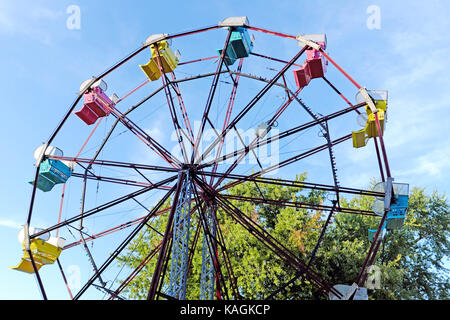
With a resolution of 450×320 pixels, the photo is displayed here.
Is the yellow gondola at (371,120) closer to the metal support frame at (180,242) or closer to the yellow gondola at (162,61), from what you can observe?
A: the metal support frame at (180,242)

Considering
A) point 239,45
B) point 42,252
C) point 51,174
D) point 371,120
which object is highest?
point 239,45

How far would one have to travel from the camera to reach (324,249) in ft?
77.7

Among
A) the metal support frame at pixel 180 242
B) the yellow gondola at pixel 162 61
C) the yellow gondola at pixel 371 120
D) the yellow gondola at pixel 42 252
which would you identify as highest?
the yellow gondola at pixel 162 61

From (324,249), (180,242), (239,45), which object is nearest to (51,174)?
(180,242)

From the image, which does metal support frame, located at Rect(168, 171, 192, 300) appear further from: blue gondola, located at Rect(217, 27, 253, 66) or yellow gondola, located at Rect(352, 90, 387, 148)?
yellow gondola, located at Rect(352, 90, 387, 148)

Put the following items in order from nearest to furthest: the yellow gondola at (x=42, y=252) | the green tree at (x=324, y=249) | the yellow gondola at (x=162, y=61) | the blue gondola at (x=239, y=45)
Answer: the blue gondola at (x=239, y=45)
the yellow gondola at (x=42, y=252)
the yellow gondola at (x=162, y=61)
the green tree at (x=324, y=249)

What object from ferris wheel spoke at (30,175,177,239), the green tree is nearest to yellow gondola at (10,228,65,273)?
ferris wheel spoke at (30,175,177,239)

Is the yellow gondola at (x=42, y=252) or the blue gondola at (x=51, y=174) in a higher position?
the blue gondola at (x=51, y=174)

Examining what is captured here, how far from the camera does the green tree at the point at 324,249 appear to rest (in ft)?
71.6

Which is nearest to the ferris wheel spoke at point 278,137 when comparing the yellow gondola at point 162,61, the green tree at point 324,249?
the yellow gondola at point 162,61

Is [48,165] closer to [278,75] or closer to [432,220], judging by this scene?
[278,75]

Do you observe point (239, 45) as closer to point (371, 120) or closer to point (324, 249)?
point (371, 120)
